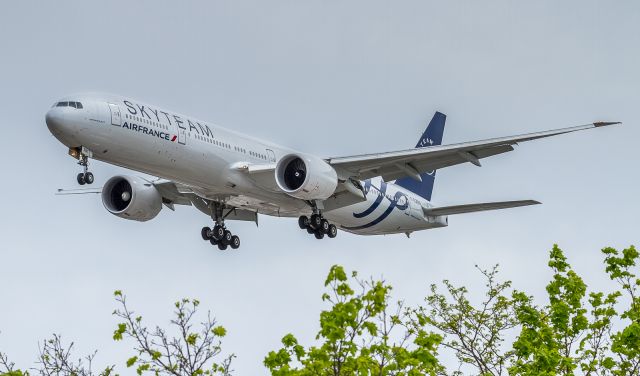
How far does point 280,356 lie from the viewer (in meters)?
18.3

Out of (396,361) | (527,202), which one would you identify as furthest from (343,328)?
(527,202)

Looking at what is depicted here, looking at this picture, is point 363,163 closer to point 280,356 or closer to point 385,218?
point 385,218

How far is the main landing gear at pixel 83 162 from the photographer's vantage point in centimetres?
3338

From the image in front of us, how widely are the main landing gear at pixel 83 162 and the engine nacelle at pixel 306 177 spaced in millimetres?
7488

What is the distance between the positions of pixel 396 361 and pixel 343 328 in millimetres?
1381

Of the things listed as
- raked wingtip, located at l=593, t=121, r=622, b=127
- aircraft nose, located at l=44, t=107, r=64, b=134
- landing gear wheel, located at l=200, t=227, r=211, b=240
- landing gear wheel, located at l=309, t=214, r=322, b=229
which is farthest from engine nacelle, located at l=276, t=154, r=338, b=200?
raked wingtip, located at l=593, t=121, r=622, b=127

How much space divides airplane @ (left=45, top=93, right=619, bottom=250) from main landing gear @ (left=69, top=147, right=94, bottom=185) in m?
0.03

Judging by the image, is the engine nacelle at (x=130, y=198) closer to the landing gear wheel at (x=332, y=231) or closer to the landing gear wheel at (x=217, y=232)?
the landing gear wheel at (x=217, y=232)

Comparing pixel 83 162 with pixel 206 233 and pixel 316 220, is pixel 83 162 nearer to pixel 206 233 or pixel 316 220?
pixel 206 233

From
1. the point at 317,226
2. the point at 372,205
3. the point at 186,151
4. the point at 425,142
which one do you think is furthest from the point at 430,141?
the point at 186,151

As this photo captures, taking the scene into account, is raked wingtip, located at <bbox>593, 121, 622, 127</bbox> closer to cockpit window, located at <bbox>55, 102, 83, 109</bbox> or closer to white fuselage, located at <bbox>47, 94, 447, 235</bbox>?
white fuselage, located at <bbox>47, 94, 447, 235</bbox>

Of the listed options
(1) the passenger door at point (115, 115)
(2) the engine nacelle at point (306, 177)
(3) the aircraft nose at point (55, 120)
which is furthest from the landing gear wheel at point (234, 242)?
(3) the aircraft nose at point (55, 120)

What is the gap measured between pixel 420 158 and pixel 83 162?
500 inches

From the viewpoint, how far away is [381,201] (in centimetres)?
4538
